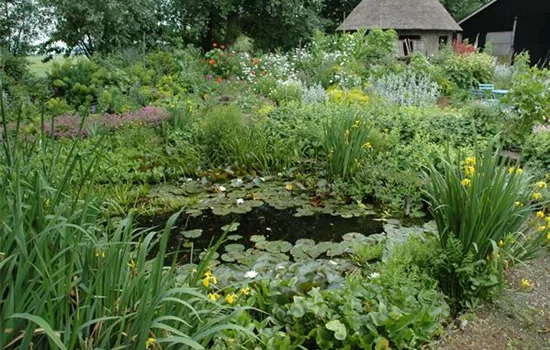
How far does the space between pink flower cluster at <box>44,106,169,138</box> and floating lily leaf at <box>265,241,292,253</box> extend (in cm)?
342

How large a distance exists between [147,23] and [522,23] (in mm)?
16536

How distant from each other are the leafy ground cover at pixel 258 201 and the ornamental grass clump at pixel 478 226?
1 cm

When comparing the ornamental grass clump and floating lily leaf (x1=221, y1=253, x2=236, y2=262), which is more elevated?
the ornamental grass clump

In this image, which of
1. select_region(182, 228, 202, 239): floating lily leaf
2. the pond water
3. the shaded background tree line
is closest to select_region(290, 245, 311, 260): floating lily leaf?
the pond water

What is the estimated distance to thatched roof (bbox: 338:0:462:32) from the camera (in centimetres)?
1816

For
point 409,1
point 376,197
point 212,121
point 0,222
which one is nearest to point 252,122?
point 212,121

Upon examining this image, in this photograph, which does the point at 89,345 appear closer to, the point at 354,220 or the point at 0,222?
the point at 0,222

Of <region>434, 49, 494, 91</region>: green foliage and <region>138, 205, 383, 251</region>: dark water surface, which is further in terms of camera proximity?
<region>434, 49, 494, 91</region>: green foliage

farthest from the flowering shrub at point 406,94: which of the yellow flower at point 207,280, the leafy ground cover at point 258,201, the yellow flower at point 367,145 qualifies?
the yellow flower at point 207,280

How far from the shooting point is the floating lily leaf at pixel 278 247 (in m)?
4.04

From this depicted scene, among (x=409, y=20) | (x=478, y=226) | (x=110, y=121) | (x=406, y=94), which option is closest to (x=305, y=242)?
(x=478, y=226)

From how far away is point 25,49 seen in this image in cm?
1160

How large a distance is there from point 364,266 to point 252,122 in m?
3.57

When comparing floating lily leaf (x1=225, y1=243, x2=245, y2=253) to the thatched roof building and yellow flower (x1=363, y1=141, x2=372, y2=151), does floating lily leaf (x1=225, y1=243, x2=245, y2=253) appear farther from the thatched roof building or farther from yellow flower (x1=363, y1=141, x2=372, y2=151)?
the thatched roof building
